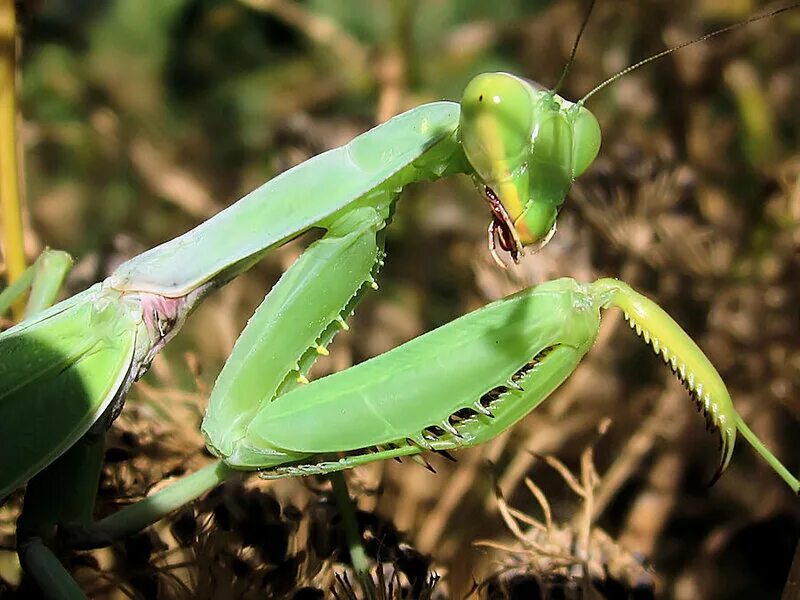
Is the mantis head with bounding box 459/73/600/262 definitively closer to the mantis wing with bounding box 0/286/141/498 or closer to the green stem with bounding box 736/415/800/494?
the green stem with bounding box 736/415/800/494

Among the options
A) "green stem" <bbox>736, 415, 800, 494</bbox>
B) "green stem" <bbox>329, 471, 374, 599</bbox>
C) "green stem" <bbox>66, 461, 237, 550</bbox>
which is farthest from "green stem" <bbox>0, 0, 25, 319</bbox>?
"green stem" <bbox>736, 415, 800, 494</bbox>

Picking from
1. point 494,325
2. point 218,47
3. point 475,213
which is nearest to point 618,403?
point 475,213

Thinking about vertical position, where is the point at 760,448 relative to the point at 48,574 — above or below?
above

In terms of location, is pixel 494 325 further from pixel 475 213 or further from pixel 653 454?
pixel 475 213

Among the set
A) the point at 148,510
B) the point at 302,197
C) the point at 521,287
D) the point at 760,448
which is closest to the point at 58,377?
the point at 148,510

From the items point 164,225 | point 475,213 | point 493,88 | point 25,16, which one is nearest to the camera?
point 493,88

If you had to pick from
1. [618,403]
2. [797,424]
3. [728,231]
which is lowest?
[797,424]

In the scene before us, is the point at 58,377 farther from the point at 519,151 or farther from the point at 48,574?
the point at 519,151
